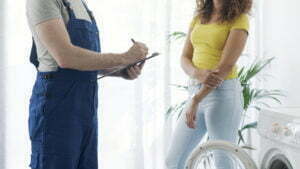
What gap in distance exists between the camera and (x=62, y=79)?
141cm

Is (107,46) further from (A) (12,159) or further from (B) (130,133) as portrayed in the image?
(A) (12,159)

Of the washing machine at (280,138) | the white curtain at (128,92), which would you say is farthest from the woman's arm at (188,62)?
the white curtain at (128,92)

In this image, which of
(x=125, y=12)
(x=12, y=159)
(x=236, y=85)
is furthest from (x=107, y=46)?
(x=236, y=85)

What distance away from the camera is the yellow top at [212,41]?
183cm

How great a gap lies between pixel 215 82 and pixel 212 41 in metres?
0.20

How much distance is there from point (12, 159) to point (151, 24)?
1190 millimetres

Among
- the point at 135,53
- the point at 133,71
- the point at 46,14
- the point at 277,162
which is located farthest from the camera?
Answer: the point at 277,162

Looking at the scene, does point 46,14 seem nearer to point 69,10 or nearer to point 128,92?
point 69,10

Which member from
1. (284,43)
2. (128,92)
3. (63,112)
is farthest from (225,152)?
(284,43)

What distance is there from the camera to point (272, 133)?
1.73 meters

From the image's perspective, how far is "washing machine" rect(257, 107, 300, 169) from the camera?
1570 mm

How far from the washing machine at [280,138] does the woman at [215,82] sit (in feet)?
0.43

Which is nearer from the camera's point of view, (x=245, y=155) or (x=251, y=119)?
(x=245, y=155)

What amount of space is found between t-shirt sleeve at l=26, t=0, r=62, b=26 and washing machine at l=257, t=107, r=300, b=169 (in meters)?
0.94
